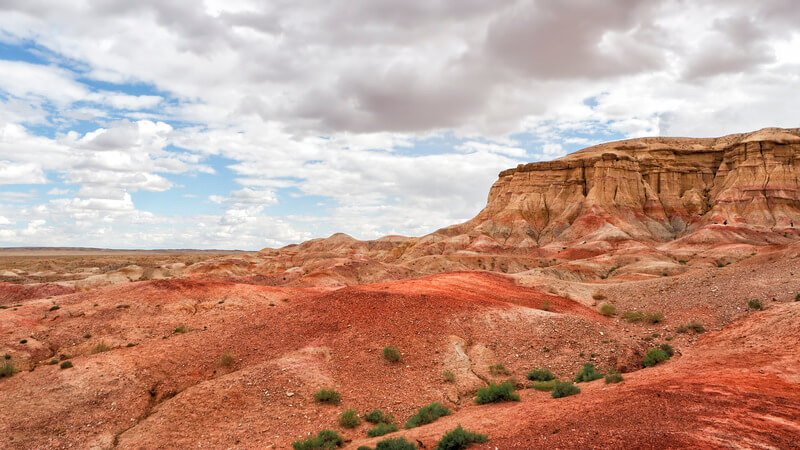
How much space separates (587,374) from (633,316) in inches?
421

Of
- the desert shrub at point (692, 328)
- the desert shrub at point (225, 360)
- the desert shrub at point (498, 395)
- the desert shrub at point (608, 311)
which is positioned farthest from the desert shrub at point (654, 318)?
the desert shrub at point (225, 360)

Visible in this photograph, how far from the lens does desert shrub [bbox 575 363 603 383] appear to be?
1347 cm

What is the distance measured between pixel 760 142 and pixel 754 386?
313 ft

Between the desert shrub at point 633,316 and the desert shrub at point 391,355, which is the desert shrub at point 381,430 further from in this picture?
the desert shrub at point 633,316

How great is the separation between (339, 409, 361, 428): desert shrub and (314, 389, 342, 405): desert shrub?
0.87 m

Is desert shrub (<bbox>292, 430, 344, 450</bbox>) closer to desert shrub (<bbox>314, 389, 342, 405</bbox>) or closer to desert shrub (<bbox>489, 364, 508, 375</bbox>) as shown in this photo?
desert shrub (<bbox>314, 389, 342, 405</bbox>)

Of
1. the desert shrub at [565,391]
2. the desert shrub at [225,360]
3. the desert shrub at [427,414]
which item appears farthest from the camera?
the desert shrub at [225,360]

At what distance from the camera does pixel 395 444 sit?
9.34 m

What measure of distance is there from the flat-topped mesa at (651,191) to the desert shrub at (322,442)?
69.3 m

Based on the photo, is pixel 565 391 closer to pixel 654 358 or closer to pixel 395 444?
Answer: pixel 654 358

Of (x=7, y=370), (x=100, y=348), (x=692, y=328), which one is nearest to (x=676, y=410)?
(x=692, y=328)

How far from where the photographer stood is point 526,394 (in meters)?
12.8

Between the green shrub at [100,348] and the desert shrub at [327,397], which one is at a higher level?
the green shrub at [100,348]

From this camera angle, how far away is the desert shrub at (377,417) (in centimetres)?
1243
